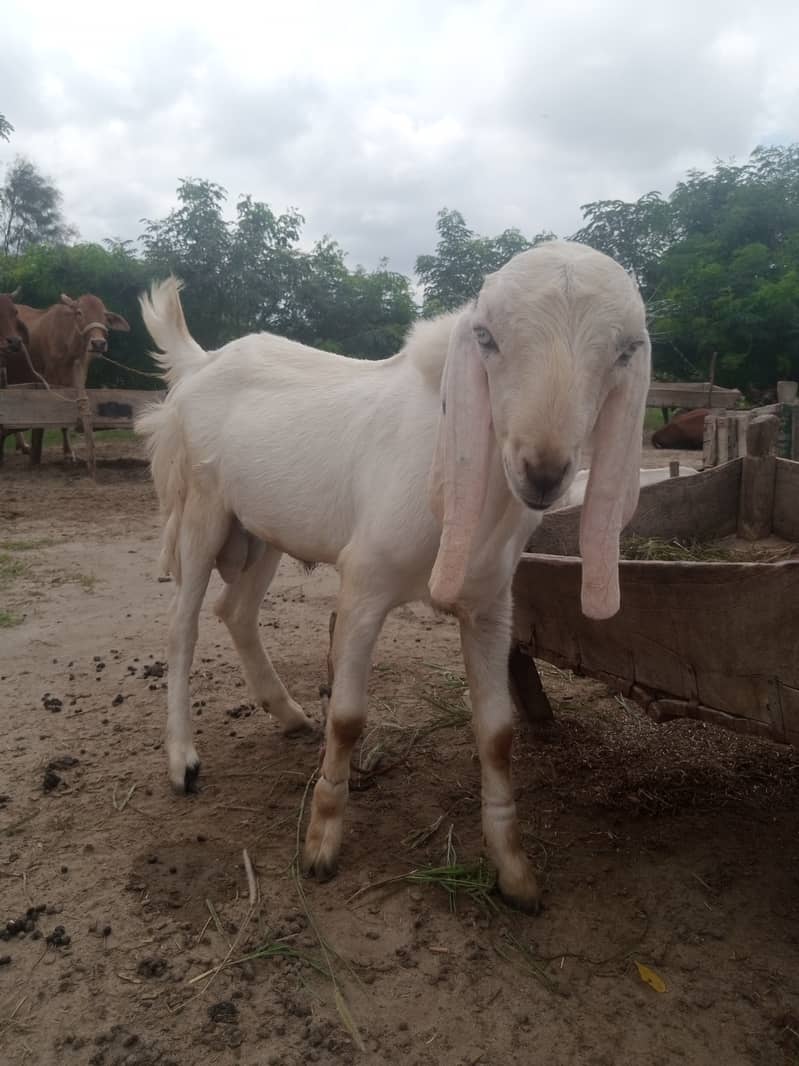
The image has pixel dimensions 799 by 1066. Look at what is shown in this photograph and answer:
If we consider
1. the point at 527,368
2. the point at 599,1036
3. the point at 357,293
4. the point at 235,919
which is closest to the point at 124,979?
A: the point at 235,919

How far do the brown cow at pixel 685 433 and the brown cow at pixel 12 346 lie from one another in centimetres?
1150

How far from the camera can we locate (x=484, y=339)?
67.7 inches

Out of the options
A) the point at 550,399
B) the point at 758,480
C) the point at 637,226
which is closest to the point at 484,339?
the point at 550,399

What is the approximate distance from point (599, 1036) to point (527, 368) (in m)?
1.67

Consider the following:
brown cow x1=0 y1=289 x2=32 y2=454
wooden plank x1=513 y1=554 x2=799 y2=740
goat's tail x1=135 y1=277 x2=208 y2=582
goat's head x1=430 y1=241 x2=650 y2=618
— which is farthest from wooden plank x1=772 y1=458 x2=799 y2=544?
brown cow x1=0 y1=289 x2=32 y2=454

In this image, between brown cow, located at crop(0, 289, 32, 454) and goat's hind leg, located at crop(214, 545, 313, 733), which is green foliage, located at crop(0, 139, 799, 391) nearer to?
brown cow, located at crop(0, 289, 32, 454)

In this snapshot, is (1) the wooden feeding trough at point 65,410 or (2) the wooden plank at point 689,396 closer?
(1) the wooden feeding trough at point 65,410

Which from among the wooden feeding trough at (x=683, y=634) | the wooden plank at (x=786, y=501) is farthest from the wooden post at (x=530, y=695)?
the wooden plank at (x=786, y=501)

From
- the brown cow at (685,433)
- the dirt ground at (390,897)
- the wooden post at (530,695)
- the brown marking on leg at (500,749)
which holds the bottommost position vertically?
the dirt ground at (390,897)

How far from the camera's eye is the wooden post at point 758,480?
355cm

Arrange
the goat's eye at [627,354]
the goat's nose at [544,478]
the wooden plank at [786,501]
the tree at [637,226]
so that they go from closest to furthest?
1. the goat's nose at [544,478]
2. the goat's eye at [627,354]
3. the wooden plank at [786,501]
4. the tree at [637,226]

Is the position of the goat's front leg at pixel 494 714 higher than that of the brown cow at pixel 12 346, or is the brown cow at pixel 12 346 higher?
the brown cow at pixel 12 346

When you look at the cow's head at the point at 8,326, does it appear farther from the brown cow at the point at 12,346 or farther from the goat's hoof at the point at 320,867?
the goat's hoof at the point at 320,867

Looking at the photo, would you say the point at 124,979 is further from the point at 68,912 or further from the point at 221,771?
the point at 221,771
